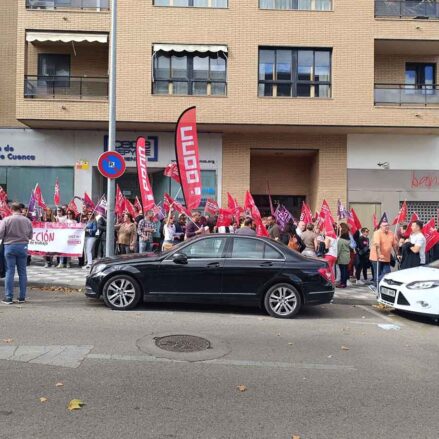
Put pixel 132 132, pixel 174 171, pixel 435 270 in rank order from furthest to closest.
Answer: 1. pixel 132 132
2. pixel 174 171
3. pixel 435 270

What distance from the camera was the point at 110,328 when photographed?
6.94 m

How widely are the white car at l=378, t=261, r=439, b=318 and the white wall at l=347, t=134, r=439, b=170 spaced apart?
35.2ft

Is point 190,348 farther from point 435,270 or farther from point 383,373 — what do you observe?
point 435,270

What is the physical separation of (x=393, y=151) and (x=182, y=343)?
50.8 ft

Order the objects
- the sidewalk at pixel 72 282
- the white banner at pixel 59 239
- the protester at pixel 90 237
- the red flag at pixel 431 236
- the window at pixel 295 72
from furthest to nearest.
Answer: the window at pixel 295 72, the white banner at pixel 59 239, the protester at pixel 90 237, the red flag at pixel 431 236, the sidewalk at pixel 72 282

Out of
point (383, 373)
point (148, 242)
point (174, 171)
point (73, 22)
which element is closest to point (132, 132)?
point (73, 22)

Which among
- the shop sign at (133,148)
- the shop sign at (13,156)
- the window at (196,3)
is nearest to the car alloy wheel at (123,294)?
the shop sign at (133,148)

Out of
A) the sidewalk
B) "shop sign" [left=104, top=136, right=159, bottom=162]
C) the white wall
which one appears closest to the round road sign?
the sidewalk

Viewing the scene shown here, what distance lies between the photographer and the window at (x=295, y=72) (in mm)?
18234

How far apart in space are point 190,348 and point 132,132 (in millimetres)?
14162

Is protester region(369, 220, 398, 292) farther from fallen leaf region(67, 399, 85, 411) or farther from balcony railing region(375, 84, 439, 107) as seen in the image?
balcony railing region(375, 84, 439, 107)

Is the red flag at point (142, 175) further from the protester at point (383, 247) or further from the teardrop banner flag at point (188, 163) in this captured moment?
the protester at point (383, 247)

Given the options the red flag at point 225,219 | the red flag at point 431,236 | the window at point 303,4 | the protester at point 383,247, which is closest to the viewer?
the protester at point 383,247

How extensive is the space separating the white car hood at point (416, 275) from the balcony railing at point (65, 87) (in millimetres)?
13326
